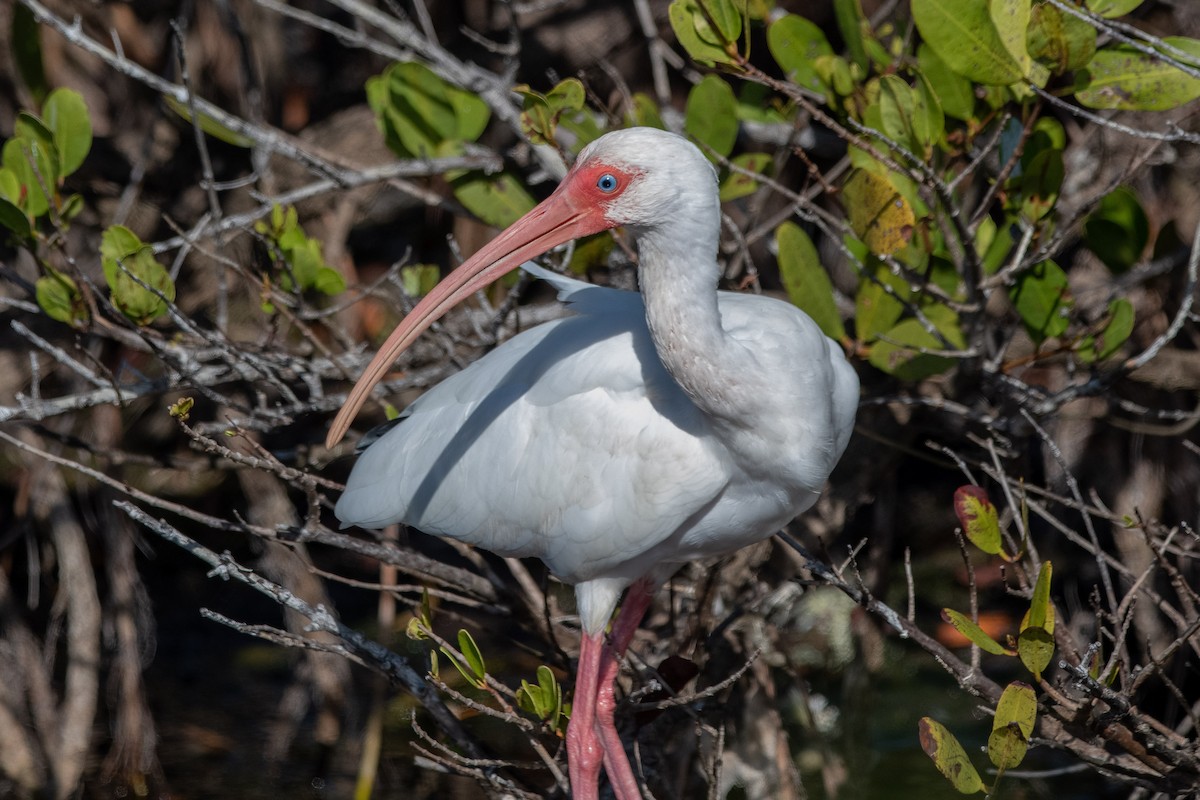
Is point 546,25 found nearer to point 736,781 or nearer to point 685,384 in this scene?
point 685,384

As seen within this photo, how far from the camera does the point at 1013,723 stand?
7.85 ft

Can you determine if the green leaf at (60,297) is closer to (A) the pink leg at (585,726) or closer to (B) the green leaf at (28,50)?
(B) the green leaf at (28,50)

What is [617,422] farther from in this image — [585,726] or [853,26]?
[853,26]

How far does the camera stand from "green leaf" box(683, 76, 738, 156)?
3295 millimetres

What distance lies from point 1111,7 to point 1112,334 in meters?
0.76

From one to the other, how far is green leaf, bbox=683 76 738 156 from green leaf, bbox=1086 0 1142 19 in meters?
0.88

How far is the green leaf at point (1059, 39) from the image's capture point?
272 centimetres

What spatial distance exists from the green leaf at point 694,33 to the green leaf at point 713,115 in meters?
0.27

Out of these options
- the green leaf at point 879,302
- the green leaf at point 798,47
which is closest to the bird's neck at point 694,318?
the green leaf at point 879,302

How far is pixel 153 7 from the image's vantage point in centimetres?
498

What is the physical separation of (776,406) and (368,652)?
3.51 ft

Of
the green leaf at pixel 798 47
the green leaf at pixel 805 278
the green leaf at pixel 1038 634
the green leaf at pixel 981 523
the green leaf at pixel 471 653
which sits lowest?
the green leaf at pixel 471 653

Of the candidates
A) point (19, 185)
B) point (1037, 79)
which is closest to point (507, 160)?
point (19, 185)

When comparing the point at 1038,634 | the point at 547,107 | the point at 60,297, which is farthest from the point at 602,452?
the point at 60,297
